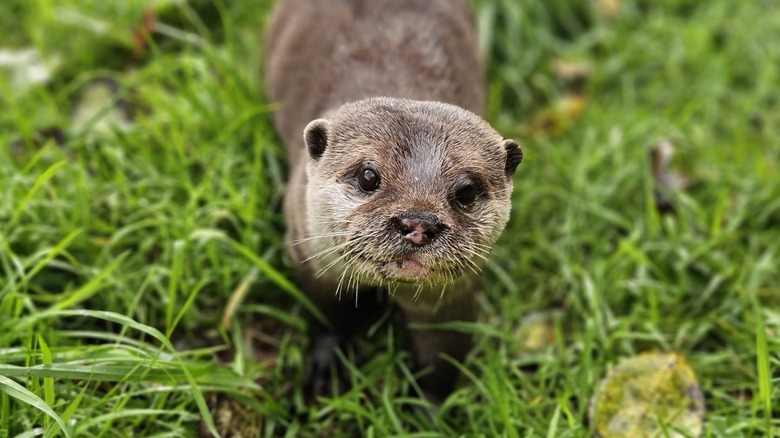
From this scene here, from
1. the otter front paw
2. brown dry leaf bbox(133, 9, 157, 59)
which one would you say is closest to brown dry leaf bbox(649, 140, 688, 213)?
the otter front paw

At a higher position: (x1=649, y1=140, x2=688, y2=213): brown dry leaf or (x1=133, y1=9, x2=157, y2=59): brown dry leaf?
(x1=133, y1=9, x2=157, y2=59): brown dry leaf

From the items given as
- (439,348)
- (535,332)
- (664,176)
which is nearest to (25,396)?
(439,348)

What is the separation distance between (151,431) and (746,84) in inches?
148

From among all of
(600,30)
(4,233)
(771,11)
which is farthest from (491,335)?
(771,11)

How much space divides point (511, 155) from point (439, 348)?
0.87m

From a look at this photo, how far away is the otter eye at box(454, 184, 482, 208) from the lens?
7.61 ft

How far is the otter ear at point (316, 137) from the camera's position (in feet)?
8.10

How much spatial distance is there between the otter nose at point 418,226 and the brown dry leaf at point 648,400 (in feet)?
3.76

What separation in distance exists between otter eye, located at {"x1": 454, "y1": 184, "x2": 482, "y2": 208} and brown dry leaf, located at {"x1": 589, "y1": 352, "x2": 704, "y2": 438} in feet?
3.37

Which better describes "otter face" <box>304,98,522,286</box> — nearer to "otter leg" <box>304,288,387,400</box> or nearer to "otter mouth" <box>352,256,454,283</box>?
"otter mouth" <box>352,256,454,283</box>

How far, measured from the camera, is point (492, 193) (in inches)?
94.7

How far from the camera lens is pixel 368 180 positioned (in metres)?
2.34

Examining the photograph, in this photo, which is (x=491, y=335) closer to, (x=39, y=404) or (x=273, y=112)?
(x=273, y=112)

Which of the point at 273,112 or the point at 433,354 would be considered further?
the point at 273,112
